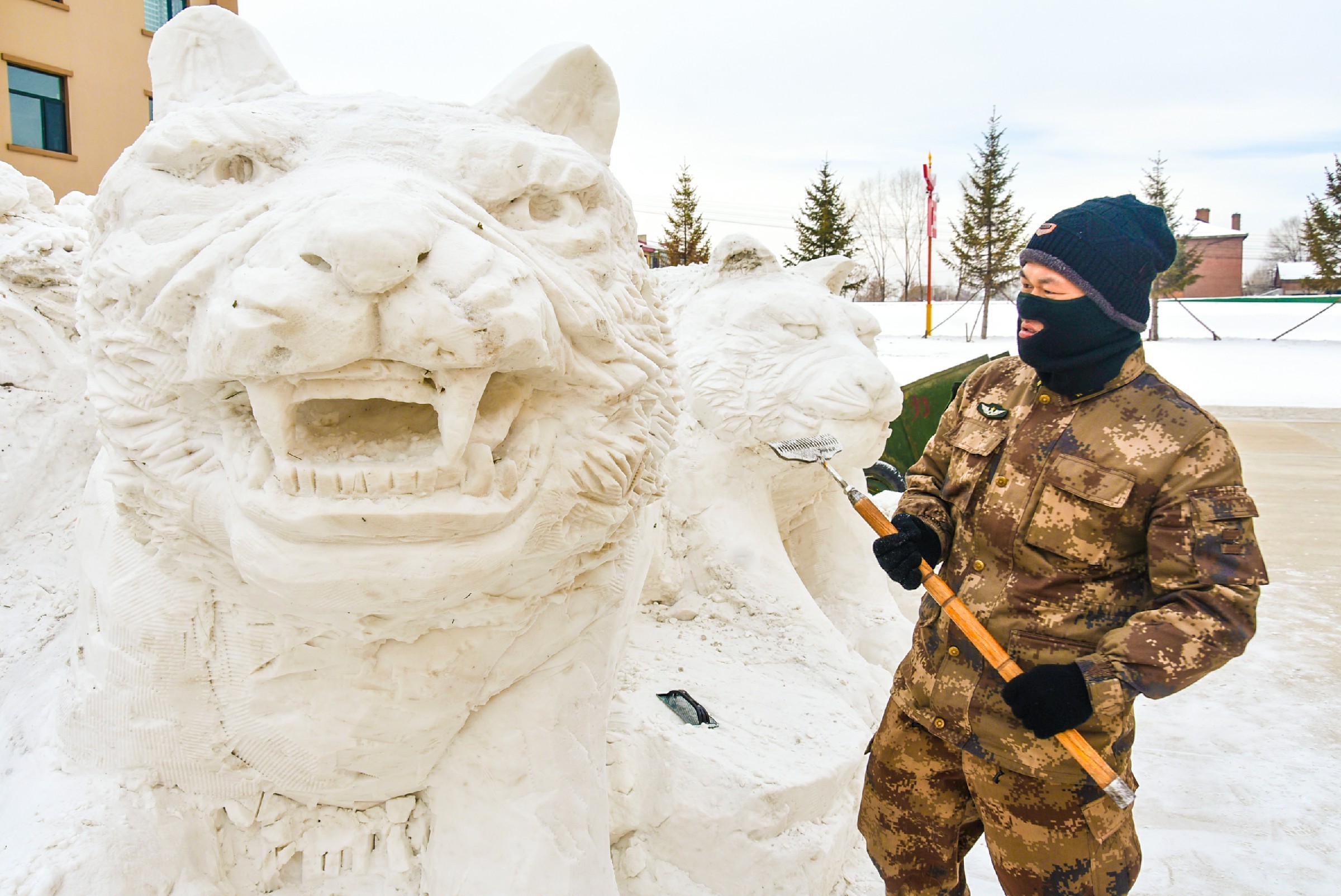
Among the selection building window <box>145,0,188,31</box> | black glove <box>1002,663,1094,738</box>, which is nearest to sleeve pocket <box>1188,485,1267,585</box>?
black glove <box>1002,663,1094,738</box>

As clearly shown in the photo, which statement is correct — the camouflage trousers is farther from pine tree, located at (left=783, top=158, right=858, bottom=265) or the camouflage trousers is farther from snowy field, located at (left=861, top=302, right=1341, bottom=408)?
pine tree, located at (left=783, top=158, right=858, bottom=265)

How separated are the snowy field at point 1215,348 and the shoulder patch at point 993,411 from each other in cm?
853

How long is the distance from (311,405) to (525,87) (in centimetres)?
63

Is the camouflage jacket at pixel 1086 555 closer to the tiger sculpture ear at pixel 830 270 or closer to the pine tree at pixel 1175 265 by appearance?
the tiger sculpture ear at pixel 830 270

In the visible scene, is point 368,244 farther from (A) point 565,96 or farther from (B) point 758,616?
(B) point 758,616

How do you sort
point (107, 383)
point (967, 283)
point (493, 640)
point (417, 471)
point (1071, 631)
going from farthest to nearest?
point (967, 283) < point (1071, 631) < point (493, 640) < point (107, 383) < point (417, 471)

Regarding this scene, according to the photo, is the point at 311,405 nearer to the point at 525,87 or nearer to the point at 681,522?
the point at 525,87

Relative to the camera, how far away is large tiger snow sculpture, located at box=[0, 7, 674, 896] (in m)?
1.06

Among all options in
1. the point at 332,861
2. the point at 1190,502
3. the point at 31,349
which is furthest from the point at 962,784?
the point at 31,349

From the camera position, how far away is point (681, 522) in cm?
321

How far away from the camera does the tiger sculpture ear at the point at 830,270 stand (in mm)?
3432

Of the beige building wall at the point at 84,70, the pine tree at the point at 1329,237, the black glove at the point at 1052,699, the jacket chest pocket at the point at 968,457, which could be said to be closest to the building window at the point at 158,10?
the beige building wall at the point at 84,70

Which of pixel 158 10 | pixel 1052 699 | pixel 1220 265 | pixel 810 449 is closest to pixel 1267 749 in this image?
pixel 810 449

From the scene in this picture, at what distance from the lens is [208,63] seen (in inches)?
55.6
